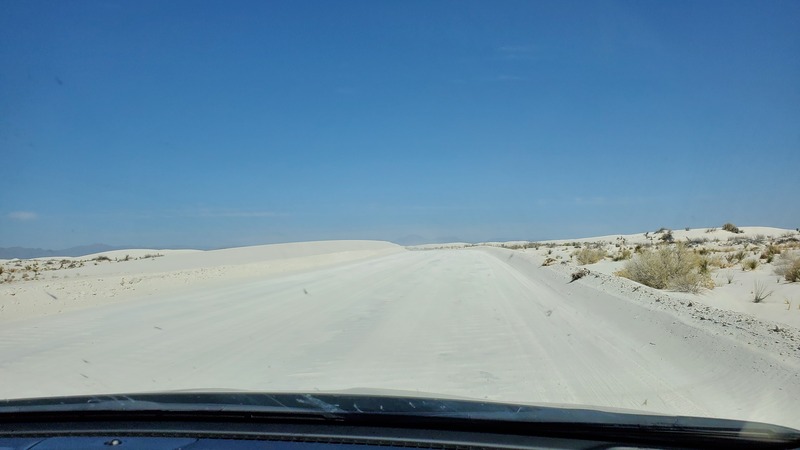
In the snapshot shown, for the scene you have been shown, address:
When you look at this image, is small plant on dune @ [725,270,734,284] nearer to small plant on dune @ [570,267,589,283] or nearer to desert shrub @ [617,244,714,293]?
desert shrub @ [617,244,714,293]

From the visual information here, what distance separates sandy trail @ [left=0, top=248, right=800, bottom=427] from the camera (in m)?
5.81

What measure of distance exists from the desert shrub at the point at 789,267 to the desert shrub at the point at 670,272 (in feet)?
5.91

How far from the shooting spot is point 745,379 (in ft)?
19.9

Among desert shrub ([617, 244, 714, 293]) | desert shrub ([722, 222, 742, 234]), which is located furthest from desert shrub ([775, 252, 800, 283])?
desert shrub ([722, 222, 742, 234])

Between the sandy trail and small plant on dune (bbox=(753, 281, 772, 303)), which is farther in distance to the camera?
small plant on dune (bbox=(753, 281, 772, 303))

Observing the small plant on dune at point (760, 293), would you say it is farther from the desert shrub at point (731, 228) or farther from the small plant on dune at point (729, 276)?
the desert shrub at point (731, 228)

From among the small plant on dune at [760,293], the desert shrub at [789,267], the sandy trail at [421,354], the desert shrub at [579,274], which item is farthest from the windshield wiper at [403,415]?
the desert shrub at [579,274]

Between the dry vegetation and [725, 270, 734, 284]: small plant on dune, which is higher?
the dry vegetation

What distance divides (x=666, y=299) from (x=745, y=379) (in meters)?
6.47

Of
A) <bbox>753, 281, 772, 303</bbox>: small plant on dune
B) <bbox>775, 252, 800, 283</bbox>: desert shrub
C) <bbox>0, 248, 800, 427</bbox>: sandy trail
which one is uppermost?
<bbox>775, 252, 800, 283</bbox>: desert shrub

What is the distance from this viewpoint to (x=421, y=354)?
25.2ft

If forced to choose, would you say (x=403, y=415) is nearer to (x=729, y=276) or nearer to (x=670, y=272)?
(x=670, y=272)

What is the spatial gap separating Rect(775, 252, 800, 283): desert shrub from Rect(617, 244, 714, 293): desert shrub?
1.80m

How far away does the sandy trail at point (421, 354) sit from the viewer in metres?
5.81
